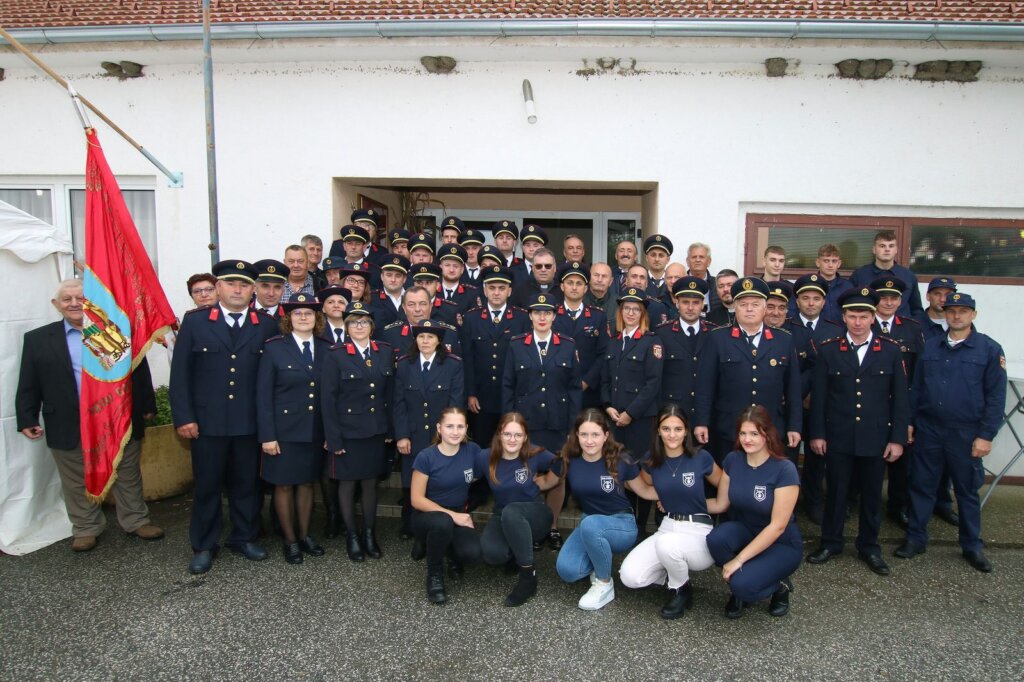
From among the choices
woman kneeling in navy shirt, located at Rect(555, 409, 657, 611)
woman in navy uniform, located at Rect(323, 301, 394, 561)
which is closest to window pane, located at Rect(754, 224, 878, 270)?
woman kneeling in navy shirt, located at Rect(555, 409, 657, 611)

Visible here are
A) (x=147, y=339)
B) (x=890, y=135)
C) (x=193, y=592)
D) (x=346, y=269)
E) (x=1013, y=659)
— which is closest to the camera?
(x=1013, y=659)

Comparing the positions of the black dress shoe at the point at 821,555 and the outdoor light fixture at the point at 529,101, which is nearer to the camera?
the black dress shoe at the point at 821,555

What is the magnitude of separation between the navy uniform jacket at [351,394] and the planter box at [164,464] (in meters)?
2.08

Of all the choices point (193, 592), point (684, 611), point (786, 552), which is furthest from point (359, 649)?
point (786, 552)

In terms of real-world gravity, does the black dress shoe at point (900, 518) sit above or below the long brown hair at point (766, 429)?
below

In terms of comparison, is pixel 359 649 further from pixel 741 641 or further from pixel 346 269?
pixel 346 269

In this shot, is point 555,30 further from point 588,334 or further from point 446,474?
point 446,474

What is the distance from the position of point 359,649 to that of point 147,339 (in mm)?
3200

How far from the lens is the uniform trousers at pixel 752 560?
12.6ft

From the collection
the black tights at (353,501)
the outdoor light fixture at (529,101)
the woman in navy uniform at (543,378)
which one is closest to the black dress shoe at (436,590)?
the black tights at (353,501)

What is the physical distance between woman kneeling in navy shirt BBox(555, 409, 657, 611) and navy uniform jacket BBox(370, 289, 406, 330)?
2130mm

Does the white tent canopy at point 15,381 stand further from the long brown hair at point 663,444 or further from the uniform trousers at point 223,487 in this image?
the long brown hair at point 663,444

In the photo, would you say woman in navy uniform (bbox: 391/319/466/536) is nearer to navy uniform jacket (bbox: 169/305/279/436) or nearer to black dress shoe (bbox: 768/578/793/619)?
navy uniform jacket (bbox: 169/305/279/436)

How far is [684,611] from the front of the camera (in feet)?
13.2
